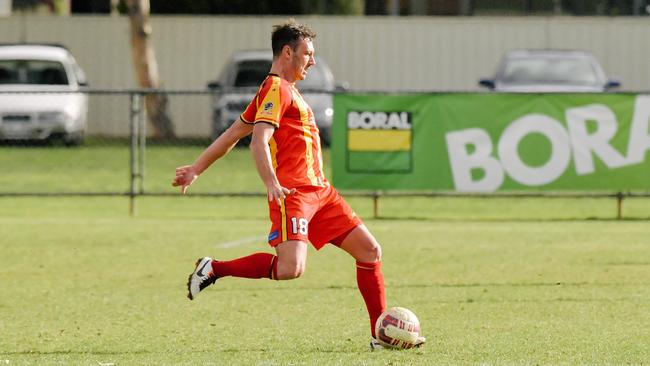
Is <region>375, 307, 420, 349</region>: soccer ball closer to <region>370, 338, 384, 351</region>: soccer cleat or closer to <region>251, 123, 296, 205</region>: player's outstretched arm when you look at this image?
<region>370, 338, 384, 351</region>: soccer cleat

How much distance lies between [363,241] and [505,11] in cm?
2620

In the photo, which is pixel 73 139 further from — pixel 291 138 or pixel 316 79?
pixel 291 138

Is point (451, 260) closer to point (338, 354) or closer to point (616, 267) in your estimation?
point (616, 267)

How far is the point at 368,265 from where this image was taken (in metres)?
7.93

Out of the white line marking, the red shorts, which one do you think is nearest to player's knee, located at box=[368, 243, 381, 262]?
the red shorts

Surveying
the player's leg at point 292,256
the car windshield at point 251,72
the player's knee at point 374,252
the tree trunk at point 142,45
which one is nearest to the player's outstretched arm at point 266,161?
the player's leg at point 292,256

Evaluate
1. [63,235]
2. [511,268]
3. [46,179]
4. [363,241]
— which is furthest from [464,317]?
[46,179]

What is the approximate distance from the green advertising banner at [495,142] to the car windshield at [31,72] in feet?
41.1

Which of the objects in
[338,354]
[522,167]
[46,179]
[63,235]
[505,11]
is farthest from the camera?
[505,11]

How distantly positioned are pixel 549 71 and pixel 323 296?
16.3 meters

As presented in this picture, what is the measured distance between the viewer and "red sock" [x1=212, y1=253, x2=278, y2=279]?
25.7 feet

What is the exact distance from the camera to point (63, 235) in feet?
48.1

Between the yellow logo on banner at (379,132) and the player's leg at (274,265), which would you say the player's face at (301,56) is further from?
the yellow logo on banner at (379,132)

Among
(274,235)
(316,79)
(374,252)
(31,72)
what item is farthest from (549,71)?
(274,235)
